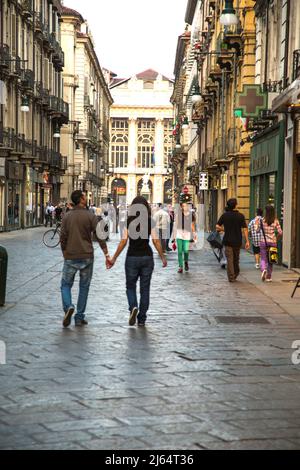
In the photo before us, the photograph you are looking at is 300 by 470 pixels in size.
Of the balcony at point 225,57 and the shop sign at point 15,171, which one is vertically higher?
the balcony at point 225,57

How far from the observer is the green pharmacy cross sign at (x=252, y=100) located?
22.8 meters

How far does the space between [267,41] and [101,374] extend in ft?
63.9

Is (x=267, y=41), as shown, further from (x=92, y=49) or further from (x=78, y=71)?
(x=92, y=49)

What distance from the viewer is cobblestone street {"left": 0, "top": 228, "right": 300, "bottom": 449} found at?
5.45 metres

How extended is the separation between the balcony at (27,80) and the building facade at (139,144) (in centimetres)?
8605

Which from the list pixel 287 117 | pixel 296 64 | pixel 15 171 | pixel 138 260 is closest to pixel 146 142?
pixel 15 171

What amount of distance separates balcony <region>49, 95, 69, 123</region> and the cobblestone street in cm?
4339

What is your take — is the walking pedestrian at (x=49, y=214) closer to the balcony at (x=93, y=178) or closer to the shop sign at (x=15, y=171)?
the shop sign at (x=15, y=171)

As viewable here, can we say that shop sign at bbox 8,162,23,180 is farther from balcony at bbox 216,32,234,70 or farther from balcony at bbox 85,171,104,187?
balcony at bbox 85,171,104,187

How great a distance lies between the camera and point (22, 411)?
608cm

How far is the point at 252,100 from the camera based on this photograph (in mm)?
23047

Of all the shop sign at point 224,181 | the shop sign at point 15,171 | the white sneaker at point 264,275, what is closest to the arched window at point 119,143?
the shop sign at point 15,171

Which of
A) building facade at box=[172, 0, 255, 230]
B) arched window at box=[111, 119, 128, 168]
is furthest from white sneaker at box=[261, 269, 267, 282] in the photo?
arched window at box=[111, 119, 128, 168]

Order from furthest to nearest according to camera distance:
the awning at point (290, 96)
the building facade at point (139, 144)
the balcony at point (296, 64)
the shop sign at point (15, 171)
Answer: the building facade at point (139, 144), the shop sign at point (15, 171), the balcony at point (296, 64), the awning at point (290, 96)
